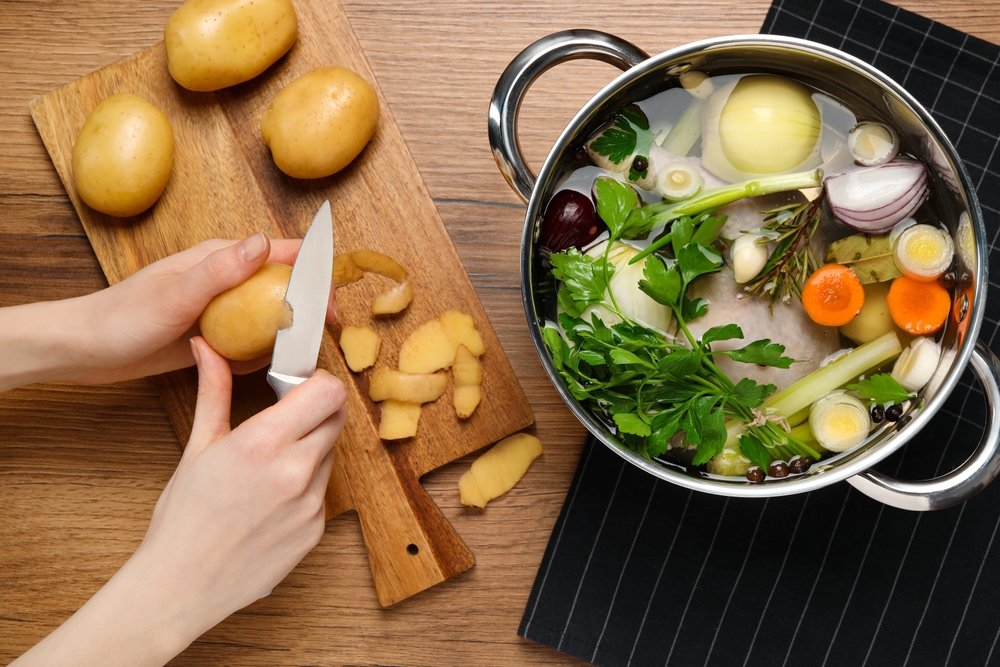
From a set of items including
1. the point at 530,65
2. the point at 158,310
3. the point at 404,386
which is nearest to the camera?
the point at 530,65

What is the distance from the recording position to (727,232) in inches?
37.5

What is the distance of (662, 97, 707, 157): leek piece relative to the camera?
97 cm

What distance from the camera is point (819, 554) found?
3.69ft

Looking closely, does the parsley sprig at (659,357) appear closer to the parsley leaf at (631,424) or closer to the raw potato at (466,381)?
the parsley leaf at (631,424)

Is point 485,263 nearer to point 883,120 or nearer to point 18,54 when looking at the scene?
point 883,120

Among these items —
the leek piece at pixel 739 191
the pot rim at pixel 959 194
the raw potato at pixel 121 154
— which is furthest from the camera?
the raw potato at pixel 121 154

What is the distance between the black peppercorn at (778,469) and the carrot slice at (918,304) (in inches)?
9.9

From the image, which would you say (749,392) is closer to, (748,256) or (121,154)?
(748,256)

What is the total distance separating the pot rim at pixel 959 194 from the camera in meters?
A: 0.84

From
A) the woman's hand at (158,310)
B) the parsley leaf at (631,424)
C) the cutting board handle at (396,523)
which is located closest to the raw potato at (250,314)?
the woman's hand at (158,310)

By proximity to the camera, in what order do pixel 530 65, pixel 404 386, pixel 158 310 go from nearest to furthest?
pixel 530 65 < pixel 158 310 < pixel 404 386

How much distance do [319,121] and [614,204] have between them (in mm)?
466

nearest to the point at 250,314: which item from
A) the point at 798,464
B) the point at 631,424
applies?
the point at 631,424

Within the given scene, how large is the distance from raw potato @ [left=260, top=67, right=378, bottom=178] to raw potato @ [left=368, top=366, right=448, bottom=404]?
13.2 inches
